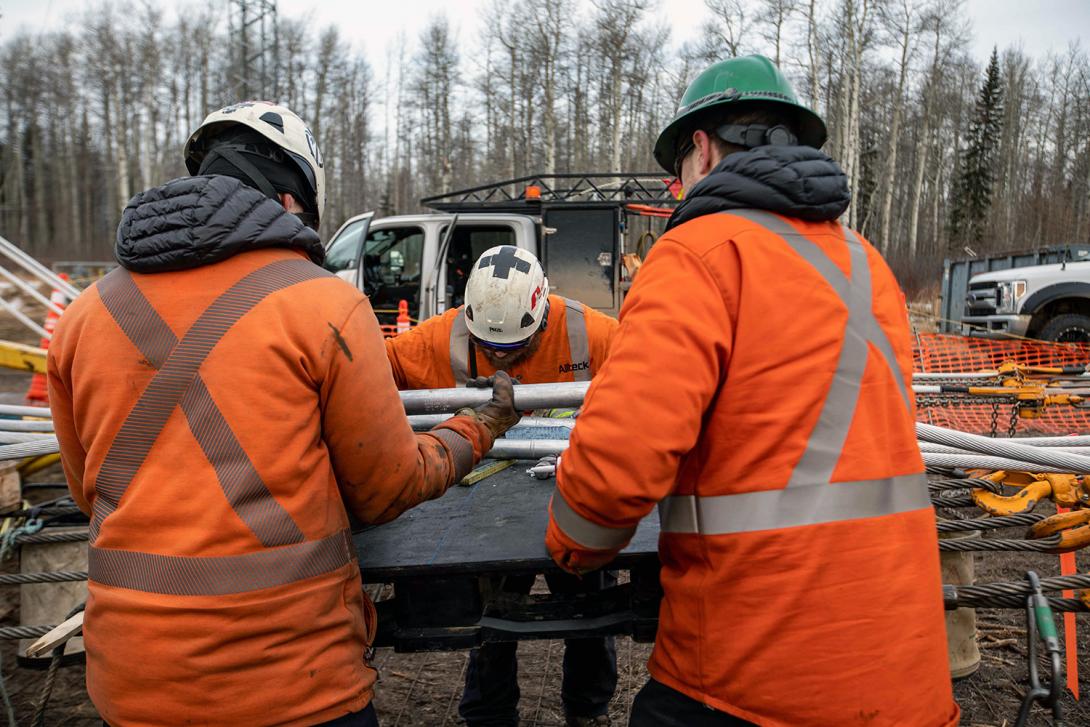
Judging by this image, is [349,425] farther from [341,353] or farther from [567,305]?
[567,305]

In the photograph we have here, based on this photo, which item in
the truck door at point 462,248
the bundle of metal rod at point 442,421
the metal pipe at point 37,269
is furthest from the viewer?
the truck door at point 462,248

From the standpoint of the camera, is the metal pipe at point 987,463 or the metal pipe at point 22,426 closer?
the metal pipe at point 987,463

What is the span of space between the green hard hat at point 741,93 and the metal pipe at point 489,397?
0.84 metres

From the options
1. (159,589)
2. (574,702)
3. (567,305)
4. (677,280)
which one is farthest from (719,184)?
(574,702)

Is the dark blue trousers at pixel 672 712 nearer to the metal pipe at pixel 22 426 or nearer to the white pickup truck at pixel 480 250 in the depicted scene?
the metal pipe at pixel 22 426

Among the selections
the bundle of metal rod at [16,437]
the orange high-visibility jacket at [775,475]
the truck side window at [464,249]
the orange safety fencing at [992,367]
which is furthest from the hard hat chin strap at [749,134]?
the truck side window at [464,249]

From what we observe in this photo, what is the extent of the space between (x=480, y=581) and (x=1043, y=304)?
1279 centimetres

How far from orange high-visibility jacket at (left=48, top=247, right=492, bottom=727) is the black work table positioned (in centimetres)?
32

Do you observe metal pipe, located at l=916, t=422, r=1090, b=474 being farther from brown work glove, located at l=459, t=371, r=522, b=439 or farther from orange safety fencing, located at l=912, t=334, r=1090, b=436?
orange safety fencing, located at l=912, t=334, r=1090, b=436

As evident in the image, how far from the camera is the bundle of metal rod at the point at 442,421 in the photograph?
2508 mm

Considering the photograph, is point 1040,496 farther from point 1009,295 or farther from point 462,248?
point 1009,295

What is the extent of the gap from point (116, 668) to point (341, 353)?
0.76 m

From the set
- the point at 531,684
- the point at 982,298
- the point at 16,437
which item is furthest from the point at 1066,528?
the point at 982,298

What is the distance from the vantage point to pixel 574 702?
308cm
